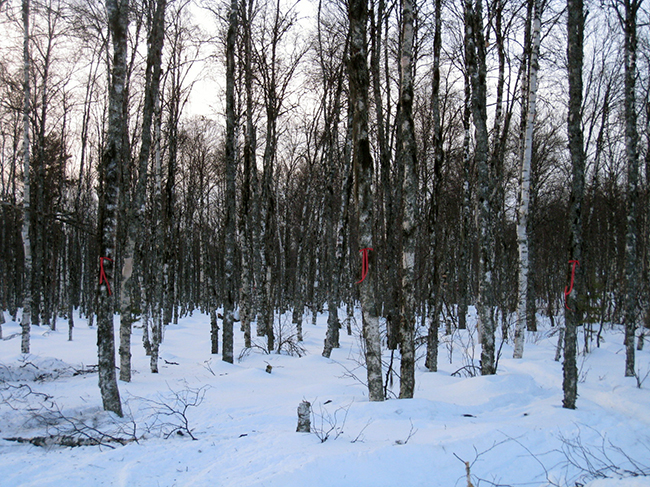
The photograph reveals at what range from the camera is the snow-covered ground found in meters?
3.92

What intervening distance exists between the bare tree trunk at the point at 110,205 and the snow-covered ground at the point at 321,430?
58 centimetres

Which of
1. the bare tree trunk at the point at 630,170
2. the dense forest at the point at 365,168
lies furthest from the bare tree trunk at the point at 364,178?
the bare tree trunk at the point at 630,170

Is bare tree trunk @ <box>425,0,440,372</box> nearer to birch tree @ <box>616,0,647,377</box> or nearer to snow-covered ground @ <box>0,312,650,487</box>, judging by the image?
snow-covered ground @ <box>0,312,650,487</box>

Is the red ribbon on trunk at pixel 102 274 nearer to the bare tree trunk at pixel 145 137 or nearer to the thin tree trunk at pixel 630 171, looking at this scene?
the bare tree trunk at pixel 145 137

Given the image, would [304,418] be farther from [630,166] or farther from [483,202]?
[630,166]

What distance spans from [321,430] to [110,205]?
4.05 metres

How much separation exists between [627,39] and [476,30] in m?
3.81

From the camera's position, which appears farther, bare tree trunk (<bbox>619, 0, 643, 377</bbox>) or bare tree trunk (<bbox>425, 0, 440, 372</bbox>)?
bare tree trunk (<bbox>619, 0, 643, 377</bbox>)

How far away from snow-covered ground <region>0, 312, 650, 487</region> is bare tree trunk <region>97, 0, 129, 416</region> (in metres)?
Result: 0.58

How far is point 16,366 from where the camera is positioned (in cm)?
895

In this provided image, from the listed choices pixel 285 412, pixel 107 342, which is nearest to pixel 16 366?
pixel 107 342

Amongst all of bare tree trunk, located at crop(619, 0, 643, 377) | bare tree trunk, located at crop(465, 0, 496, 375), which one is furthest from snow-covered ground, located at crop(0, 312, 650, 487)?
bare tree trunk, located at crop(619, 0, 643, 377)

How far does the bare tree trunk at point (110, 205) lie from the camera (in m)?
5.87

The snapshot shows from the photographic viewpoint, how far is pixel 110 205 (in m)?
5.91
